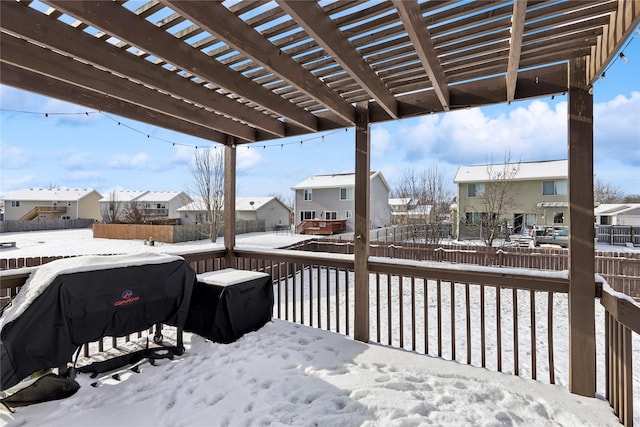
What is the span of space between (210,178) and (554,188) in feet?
53.6

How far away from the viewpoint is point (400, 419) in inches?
76.0

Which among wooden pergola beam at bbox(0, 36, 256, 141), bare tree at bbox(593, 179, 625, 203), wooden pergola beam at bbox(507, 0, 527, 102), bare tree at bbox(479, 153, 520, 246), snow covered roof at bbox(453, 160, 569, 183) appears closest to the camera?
wooden pergola beam at bbox(507, 0, 527, 102)

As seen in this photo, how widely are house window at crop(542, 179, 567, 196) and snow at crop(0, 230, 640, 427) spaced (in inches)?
623

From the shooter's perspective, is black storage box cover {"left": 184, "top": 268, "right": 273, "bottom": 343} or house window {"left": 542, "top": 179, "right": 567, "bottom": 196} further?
house window {"left": 542, "top": 179, "right": 567, "bottom": 196}

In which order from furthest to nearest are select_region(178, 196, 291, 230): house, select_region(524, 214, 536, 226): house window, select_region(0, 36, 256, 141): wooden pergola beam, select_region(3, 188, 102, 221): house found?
1. select_region(3, 188, 102, 221): house
2. select_region(178, 196, 291, 230): house
3. select_region(524, 214, 536, 226): house window
4. select_region(0, 36, 256, 141): wooden pergola beam

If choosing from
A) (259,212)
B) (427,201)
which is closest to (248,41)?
(427,201)

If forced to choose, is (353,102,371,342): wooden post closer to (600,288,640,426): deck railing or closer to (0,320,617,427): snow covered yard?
(0,320,617,427): snow covered yard

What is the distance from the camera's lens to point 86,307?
86.5 inches

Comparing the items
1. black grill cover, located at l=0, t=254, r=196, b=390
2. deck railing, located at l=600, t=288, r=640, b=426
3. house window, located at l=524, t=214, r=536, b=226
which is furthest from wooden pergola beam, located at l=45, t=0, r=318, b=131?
house window, located at l=524, t=214, r=536, b=226

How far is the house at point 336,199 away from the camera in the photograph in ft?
70.0

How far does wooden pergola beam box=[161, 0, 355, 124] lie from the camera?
1668mm

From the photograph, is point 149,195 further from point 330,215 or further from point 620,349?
point 620,349

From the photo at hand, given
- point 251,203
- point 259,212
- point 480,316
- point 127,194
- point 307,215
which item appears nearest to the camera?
point 480,316

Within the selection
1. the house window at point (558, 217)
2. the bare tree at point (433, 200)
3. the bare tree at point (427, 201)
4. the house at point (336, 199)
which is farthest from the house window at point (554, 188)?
the house at point (336, 199)
